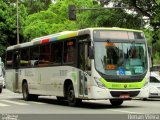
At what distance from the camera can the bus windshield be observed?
18.7 metres

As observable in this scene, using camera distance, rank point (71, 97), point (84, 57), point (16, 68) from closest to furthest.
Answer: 1. point (84, 57)
2. point (71, 97)
3. point (16, 68)

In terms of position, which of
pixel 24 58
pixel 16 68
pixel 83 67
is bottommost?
pixel 16 68

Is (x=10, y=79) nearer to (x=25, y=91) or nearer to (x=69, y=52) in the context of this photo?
(x=25, y=91)

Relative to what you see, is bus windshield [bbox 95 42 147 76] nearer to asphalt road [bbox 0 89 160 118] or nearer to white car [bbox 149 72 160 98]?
asphalt road [bbox 0 89 160 118]

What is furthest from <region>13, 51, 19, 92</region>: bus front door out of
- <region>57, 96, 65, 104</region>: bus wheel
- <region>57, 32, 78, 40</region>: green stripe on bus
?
<region>57, 32, 78, 40</region>: green stripe on bus

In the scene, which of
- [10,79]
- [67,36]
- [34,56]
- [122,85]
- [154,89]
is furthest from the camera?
[10,79]

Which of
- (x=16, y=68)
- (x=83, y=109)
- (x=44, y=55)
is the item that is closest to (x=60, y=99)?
(x=44, y=55)

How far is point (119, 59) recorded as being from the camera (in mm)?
18906

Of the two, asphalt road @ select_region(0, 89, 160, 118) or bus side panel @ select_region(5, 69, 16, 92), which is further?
bus side panel @ select_region(5, 69, 16, 92)

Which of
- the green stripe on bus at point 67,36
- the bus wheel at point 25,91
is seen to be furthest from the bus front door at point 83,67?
the bus wheel at point 25,91

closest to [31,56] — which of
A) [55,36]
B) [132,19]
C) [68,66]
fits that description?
[55,36]

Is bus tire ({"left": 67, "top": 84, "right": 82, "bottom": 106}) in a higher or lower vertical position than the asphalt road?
higher

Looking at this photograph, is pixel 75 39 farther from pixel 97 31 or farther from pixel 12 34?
pixel 12 34

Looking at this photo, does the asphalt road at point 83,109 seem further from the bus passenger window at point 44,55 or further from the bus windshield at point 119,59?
the bus passenger window at point 44,55
